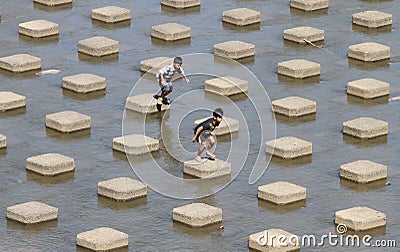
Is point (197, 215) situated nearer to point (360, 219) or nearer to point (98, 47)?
point (360, 219)

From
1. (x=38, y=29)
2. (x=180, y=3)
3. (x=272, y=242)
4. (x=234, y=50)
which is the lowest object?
(x=180, y=3)

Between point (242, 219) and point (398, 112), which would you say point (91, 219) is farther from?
point (398, 112)

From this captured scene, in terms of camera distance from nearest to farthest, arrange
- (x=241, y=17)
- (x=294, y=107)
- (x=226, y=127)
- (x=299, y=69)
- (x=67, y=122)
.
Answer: (x=226, y=127) < (x=67, y=122) < (x=294, y=107) < (x=299, y=69) < (x=241, y=17)

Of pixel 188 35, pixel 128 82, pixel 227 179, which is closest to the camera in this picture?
pixel 227 179

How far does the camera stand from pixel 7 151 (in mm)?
48500

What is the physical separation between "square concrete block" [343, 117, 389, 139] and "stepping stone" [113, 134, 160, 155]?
6.09 metres

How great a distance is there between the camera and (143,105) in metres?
51.8

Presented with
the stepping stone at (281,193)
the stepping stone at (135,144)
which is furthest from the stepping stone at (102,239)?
the stepping stone at (135,144)

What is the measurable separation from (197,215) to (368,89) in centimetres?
1259

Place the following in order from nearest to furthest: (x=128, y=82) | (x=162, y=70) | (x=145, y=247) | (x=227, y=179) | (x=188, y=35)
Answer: (x=145, y=247), (x=227, y=179), (x=162, y=70), (x=128, y=82), (x=188, y=35)

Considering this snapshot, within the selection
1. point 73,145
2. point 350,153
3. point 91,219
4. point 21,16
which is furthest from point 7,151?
point 21,16

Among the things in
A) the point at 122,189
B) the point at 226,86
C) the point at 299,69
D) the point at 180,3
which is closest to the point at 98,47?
the point at 226,86

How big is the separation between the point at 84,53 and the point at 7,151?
10713 mm

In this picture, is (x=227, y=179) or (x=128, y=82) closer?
(x=227, y=179)
